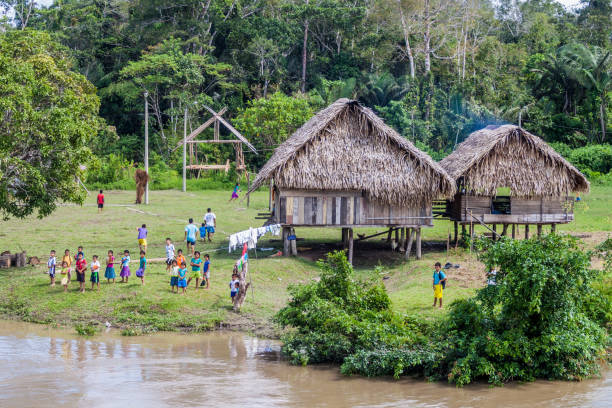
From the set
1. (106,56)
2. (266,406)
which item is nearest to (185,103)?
(106,56)

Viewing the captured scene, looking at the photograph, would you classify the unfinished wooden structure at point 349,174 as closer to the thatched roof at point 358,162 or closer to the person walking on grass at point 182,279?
the thatched roof at point 358,162

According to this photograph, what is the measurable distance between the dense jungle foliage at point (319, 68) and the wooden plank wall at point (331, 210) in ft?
56.9

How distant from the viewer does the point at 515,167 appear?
24.0m

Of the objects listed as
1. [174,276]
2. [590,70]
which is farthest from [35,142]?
[590,70]

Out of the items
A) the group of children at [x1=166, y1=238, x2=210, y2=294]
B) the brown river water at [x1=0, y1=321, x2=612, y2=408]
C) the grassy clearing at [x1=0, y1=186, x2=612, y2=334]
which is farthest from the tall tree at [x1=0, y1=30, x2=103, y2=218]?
the brown river water at [x1=0, y1=321, x2=612, y2=408]

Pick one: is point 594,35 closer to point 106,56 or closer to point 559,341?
point 106,56

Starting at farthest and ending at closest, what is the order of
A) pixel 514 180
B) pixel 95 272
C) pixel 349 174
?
pixel 514 180
pixel 349 174
pixel 95 272

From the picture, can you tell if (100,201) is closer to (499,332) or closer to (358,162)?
(358,162)

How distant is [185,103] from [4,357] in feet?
98.9

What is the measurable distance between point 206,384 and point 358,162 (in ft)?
36.8

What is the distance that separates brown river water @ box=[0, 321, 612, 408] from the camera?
12.1 m

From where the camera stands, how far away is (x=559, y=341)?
42.5 ft

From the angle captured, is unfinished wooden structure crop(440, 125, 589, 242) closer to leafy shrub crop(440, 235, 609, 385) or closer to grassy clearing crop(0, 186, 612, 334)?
grassy clearing crop(0, 186, 612, 334)

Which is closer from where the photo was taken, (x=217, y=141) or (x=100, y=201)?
(x=100, y=201)
